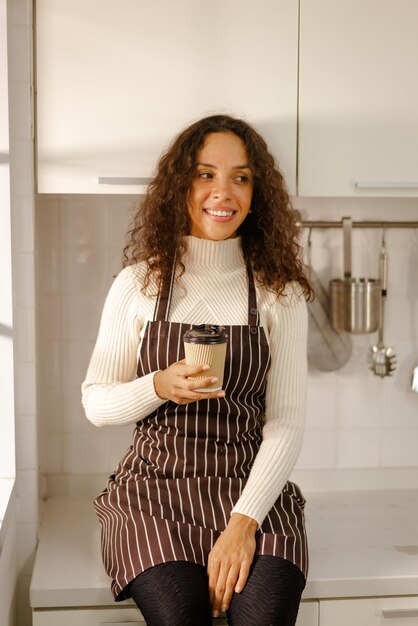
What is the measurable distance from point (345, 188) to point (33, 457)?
912 millimetres

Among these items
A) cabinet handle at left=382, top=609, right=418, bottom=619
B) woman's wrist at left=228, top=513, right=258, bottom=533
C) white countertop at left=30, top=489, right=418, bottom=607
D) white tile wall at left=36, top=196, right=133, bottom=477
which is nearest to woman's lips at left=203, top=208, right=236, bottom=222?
white tile wall at left=36, top=196, right=133, bottom=477

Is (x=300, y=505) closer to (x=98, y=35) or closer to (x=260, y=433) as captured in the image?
(x=260, y=433)

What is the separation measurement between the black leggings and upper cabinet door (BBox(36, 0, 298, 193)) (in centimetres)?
80

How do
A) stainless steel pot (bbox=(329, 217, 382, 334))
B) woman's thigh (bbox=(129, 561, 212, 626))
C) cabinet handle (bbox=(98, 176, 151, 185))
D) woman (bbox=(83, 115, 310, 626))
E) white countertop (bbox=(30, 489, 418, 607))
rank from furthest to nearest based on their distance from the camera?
stainless steel pot (bbox=(329, 217, 382, 334))
cabinet handle (bbox=(98, 176, 151, 185))
white countertop (bbox=(30, 489, 418, 607))
woman (bbox=(83, 115, 310, 626))
woman's thigh (bbox=(129, 561, 212, 626))

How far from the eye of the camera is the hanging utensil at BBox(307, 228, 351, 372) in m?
2.21

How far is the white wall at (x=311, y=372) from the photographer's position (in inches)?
84.9

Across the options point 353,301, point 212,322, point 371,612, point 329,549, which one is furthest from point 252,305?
point 371,612

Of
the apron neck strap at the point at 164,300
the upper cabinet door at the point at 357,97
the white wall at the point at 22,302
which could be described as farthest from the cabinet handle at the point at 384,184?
the white wall at the point at 22,302

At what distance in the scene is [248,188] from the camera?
1800 millimetres

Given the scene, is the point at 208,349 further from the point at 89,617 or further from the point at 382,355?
the point at 382,355

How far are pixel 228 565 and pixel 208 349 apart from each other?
15.7 inches

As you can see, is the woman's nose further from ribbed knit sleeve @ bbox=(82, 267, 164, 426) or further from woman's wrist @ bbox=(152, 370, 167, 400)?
woman's wrist @ bbox=(152, 370, 167, 400)

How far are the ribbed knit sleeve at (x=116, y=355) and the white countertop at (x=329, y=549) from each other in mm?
311

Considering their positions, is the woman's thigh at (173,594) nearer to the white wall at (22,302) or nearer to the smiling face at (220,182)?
the white wall at (22,302)
